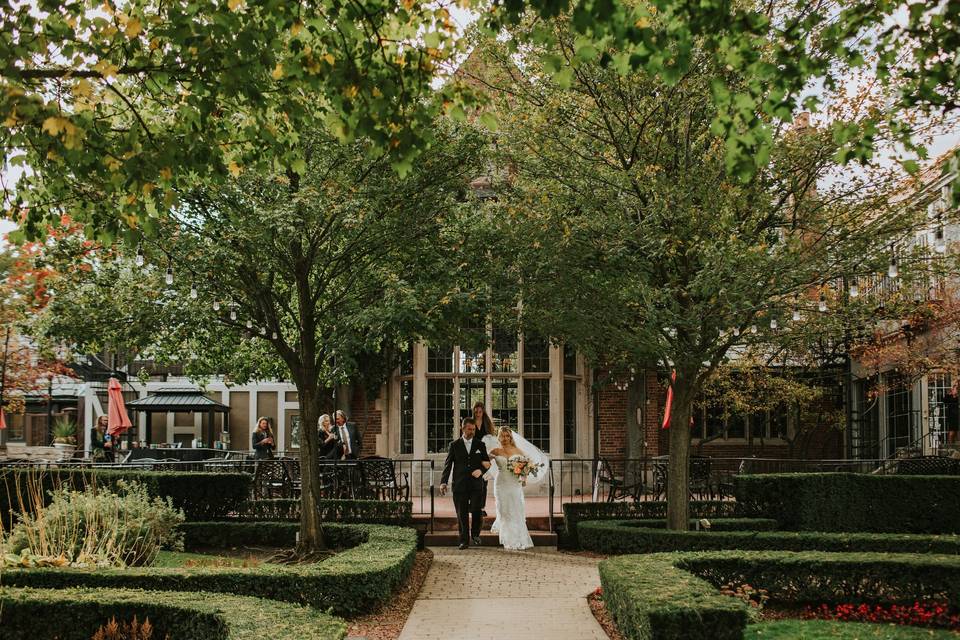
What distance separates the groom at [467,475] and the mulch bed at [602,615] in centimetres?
390

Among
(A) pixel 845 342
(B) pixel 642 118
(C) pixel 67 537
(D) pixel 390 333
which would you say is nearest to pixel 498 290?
(D) pixel 390 333

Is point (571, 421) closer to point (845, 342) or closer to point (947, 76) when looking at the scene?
point (845, 342)

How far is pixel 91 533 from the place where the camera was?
33.9ft

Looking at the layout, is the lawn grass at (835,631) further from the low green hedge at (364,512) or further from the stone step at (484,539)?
the low green hedge at (364,512)

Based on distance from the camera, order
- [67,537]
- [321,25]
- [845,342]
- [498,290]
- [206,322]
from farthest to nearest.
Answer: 1. [845,342]
2. [498,290]
3. [206,322]
4. [67,537]
5. [321,25]

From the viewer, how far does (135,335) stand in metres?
12.4

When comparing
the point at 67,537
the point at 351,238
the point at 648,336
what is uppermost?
the point at 351,238

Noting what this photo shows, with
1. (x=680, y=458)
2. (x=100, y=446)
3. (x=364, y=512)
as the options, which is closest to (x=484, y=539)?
(x=364, y=512)

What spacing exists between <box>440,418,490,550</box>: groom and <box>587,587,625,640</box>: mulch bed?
390cm

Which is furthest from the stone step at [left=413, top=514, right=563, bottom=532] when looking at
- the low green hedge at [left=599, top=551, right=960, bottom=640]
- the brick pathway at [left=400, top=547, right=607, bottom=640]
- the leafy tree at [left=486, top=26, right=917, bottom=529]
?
the low green hedge at [left=599, top=551, right=960, bottom=640]

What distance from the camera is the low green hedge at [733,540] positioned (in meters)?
11.5

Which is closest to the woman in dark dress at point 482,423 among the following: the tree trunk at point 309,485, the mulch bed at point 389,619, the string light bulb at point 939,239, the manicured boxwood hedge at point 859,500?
the tree trunk at point 309,485

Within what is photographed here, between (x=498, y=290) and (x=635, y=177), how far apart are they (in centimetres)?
237

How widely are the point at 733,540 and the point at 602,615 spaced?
12.2 ft
